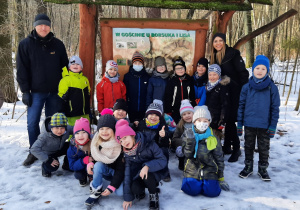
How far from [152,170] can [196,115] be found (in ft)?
3.10

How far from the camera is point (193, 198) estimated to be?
3.01 metres

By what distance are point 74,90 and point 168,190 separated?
229 centimetres

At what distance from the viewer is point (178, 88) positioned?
168 inches

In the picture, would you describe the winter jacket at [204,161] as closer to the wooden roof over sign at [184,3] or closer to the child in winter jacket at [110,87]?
the child in winter jacket at [110,87]

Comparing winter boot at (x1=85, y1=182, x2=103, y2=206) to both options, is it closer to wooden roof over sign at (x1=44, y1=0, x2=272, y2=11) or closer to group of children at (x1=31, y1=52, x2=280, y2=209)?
group of children at (x1=31, y1=52, x2=280, y2=209)

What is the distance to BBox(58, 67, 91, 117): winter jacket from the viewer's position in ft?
13.0

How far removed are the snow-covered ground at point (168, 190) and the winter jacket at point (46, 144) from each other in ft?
1.23

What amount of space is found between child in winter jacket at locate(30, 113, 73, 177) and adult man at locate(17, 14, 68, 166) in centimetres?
54

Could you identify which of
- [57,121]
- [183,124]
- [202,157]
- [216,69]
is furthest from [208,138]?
[57,121]

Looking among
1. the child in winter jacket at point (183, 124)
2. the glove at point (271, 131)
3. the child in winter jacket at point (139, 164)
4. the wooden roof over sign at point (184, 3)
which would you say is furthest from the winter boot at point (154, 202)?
Result: the wooden roof over sign at point (184, 3)

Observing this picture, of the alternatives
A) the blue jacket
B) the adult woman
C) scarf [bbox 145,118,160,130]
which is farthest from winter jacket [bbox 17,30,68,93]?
the blue jacket

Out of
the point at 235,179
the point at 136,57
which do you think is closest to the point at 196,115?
the point at 235,179

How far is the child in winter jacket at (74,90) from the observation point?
3.96 meters

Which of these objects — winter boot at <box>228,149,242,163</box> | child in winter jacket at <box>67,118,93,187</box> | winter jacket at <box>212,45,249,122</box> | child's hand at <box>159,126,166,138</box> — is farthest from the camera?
winter boot at <box>228,149,242,163</box>
